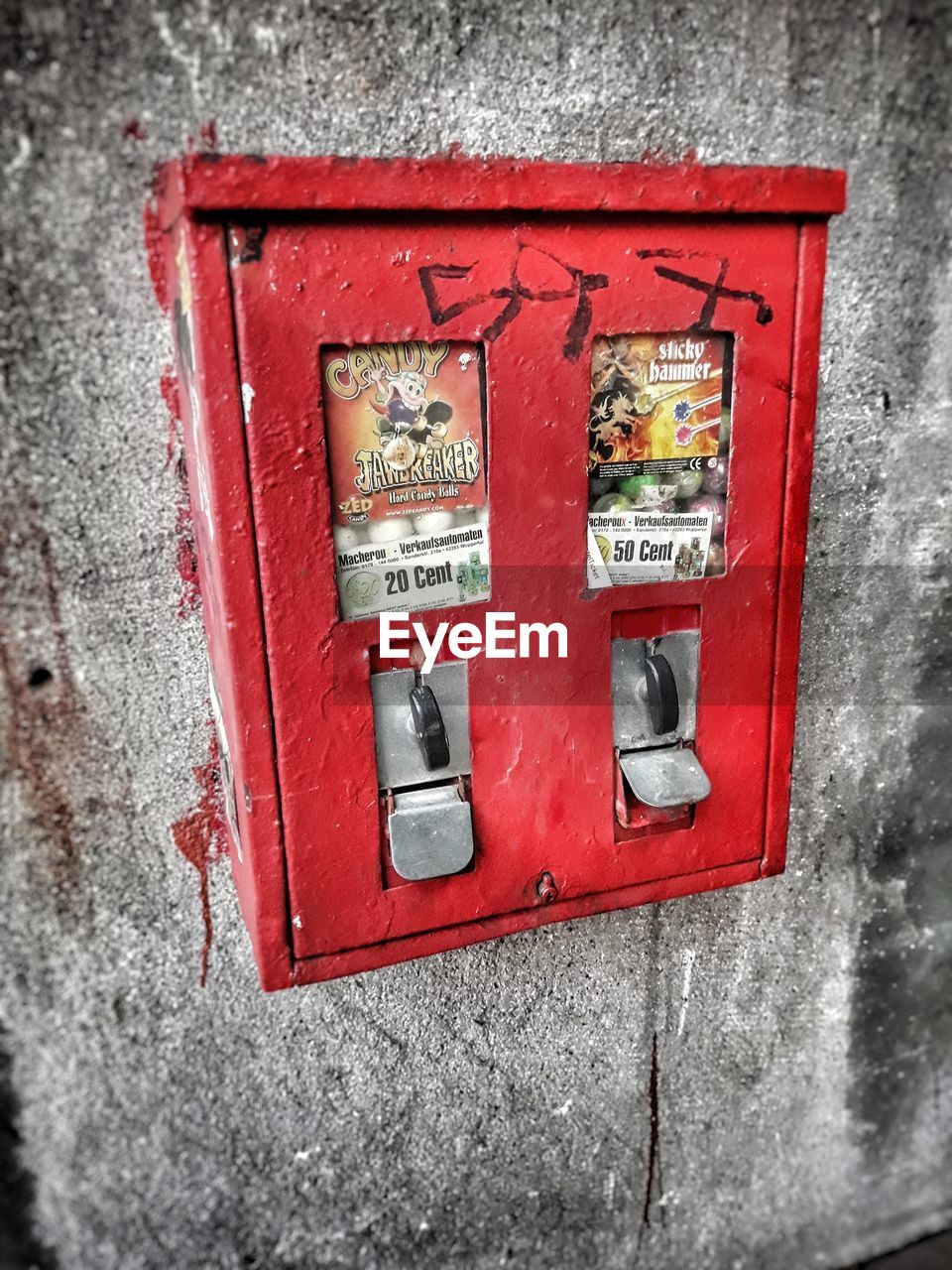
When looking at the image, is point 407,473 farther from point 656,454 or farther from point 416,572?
point 656,454

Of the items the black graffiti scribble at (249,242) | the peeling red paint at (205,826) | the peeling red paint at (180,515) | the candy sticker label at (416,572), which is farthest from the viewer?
the peeling red paint at (205,826)

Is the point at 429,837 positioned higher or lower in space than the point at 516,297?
lower

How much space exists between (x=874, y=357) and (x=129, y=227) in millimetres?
1297

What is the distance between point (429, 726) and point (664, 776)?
14.0 inches

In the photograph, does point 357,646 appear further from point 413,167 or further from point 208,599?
point 413,167

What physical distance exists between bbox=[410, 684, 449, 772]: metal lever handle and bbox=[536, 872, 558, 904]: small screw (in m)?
0.27

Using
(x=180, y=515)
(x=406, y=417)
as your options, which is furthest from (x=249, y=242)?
(x=180, y=515)

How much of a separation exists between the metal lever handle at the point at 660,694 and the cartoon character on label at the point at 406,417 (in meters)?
0.42

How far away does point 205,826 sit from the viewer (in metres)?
1.44

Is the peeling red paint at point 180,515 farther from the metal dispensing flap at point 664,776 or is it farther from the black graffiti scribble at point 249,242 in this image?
the metal dispensing flap at point 664,776

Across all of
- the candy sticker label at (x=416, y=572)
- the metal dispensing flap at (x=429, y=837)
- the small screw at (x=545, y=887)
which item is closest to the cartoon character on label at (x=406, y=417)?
the candy sticker label at (x=416, y=572)

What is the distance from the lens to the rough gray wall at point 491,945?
121cm

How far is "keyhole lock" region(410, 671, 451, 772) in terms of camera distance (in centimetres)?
102

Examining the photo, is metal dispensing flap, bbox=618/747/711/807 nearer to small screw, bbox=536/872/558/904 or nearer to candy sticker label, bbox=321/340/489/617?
small screw, bbox=536/872/558/904
